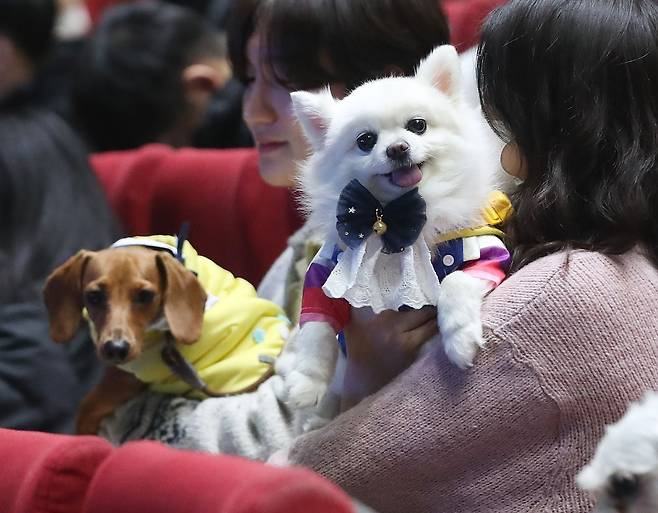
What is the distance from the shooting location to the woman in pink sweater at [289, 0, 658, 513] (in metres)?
1.05

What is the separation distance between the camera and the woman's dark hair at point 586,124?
112 cm

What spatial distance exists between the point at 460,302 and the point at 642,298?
0.60ft

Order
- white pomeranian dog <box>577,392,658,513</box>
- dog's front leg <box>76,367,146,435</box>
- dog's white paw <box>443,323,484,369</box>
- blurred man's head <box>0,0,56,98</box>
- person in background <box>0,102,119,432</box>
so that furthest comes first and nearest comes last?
blurred man's head <box>0,0,56,98</box> → person in background <box>0,102,119,432</box> → dog's front leg <box>76,367,146,435</box> → dog's white paw <box>443,323,484,369</box> → white pomeranian dog <box>577,392,658,513</box>

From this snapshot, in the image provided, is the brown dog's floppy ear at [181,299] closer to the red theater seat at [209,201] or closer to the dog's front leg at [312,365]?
the dog's front leg at [312,365]

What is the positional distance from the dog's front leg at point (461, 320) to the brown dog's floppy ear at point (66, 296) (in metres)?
0.46

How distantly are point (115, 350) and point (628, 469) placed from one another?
0.58 meters

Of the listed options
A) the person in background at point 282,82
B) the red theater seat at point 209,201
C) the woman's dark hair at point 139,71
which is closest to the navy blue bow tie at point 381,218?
the person in background at point 282,82

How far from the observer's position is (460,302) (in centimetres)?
105

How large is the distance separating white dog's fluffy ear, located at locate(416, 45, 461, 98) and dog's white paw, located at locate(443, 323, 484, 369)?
27 cm

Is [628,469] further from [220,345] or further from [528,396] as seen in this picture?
[220,345]

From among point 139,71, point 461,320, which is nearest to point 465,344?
point 461,320

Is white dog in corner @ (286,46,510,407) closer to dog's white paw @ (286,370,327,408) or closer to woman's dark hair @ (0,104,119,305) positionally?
dog's white paw @ (286,370,327,408)

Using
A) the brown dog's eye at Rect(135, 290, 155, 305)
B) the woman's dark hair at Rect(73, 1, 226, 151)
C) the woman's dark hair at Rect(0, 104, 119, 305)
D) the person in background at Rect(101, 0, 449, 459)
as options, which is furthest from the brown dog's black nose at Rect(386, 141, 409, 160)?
the woman's dark hair at Rect(73, 1, 226, 151)

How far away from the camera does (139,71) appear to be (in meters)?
2.61
